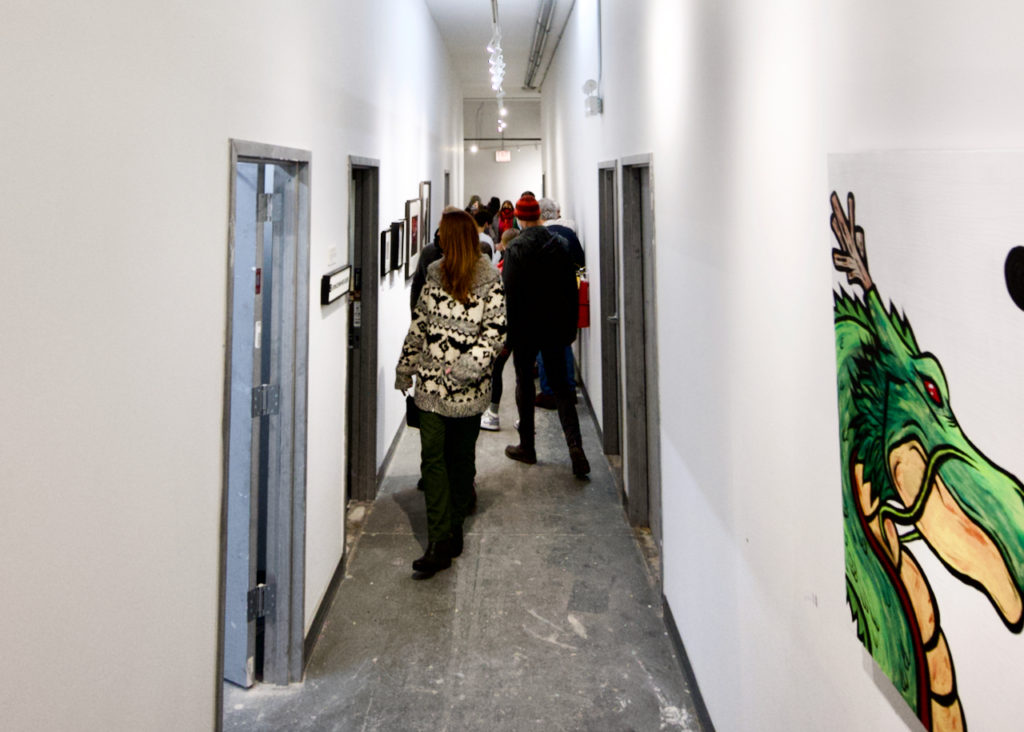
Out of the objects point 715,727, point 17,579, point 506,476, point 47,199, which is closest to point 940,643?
point 17,579

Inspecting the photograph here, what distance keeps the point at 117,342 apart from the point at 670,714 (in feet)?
6.74

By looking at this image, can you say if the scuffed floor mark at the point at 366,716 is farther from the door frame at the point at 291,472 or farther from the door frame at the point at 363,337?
the door frame at the point at 363,337

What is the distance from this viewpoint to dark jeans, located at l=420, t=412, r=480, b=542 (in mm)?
3318

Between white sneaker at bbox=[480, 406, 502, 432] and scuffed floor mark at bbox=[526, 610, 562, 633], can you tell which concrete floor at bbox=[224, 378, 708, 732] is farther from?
white sneaker at bbox=[480, 406, 502, 432]

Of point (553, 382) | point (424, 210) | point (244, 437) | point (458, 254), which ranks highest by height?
point (424, 210)

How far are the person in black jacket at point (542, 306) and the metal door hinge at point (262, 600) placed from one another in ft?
7.81

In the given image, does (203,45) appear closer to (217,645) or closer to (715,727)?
(217,645)

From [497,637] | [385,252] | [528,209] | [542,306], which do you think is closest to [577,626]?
[497,637]

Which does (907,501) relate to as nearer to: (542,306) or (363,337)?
(363,337)

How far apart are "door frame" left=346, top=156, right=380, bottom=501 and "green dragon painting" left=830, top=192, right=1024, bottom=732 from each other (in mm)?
3087

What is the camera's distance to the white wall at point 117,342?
1047 millimetres

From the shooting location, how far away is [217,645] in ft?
6.05

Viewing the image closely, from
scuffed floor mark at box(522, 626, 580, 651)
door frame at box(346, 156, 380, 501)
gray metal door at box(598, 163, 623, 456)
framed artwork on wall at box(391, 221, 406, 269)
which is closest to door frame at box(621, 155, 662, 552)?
gray metal door at box(598, 163, 623, 456)

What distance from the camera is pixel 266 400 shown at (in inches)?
97.4
